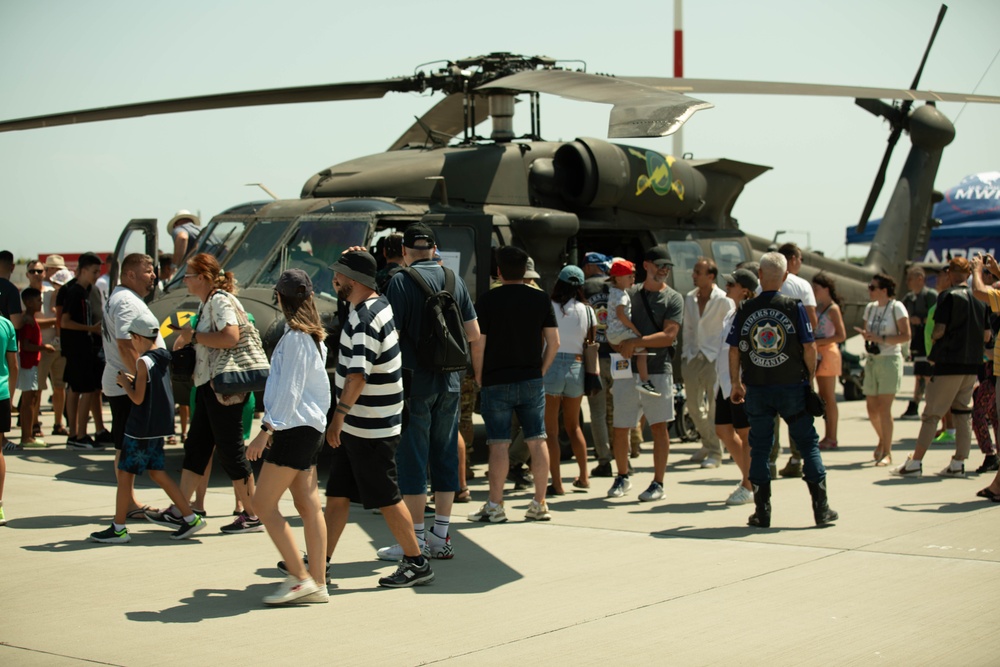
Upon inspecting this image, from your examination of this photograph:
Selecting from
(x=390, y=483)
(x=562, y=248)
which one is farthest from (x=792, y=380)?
(x=562, y=248)

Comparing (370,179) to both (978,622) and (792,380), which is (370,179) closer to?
(792,380)

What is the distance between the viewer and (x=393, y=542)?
6773mm

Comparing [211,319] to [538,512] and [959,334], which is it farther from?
[959,334]

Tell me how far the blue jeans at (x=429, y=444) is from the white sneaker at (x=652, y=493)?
2133 mm

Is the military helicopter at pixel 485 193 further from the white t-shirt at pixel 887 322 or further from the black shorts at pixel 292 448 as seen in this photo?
the black shorts at pixel 292 448

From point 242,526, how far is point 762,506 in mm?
3295

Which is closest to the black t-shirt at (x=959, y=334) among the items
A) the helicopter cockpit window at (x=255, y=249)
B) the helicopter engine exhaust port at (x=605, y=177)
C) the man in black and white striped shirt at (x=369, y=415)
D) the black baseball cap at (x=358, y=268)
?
the helicopter engine exhaust port at (x=605, y=177)

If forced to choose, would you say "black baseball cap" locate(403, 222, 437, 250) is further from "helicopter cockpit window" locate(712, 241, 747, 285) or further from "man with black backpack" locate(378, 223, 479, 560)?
"helicopter cockpit window" locate(712, 241, 747, 285)

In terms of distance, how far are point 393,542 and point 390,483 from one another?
1.35 meters

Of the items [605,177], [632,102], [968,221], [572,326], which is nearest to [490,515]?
[572,326]

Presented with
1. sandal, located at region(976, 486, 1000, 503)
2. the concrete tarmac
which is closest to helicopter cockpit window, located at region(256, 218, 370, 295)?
the concrete tarmac

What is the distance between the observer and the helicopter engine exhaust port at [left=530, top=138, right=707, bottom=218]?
10.7 metres

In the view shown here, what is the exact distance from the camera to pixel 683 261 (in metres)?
11.7

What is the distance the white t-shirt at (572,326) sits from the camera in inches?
327
